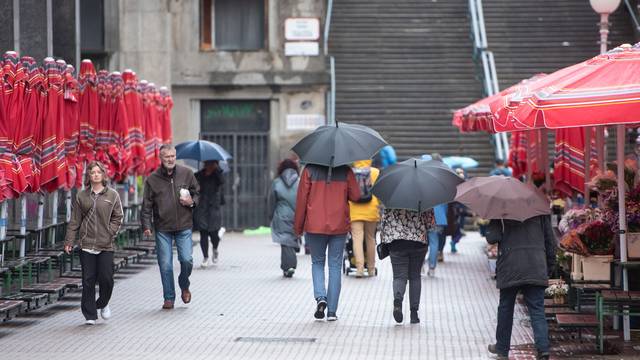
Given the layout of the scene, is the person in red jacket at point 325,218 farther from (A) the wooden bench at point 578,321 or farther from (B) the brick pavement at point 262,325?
(A) the wooden bench at point 578,321

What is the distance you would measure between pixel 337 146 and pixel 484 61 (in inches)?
721

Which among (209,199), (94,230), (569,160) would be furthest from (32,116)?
(569,160)

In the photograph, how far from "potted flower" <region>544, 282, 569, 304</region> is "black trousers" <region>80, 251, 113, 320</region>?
4600 millimetres

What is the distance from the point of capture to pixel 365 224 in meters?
19.4

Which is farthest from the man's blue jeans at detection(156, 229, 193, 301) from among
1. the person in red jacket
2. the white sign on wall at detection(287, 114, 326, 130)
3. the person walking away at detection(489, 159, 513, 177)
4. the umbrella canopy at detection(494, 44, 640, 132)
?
the white sign on wall at detection(287, 114, 326, 130)

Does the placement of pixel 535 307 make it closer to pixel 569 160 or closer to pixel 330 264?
pixel 330 264

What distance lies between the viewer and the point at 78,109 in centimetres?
1791

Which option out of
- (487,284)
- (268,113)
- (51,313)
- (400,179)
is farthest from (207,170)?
(268,113)

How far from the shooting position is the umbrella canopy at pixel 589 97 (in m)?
11.0

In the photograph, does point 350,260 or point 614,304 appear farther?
point 350,260

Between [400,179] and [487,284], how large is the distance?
208 inches

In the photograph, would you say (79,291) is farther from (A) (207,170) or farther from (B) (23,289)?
(A) (207,170)

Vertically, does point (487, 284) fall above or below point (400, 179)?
below

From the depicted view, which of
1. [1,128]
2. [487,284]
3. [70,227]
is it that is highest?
[1,128]
